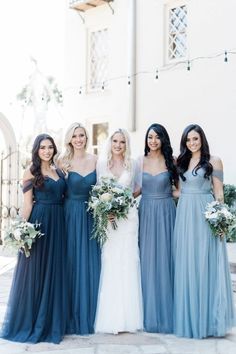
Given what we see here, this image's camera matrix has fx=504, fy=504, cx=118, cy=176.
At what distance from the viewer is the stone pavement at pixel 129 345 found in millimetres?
4320

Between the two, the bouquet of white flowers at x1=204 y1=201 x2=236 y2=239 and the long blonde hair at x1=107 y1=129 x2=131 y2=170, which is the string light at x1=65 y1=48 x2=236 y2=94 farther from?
the bouquet of white flowers at x1=204 y1=201 x2=236 y2=239

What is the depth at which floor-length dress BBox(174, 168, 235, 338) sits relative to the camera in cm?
468

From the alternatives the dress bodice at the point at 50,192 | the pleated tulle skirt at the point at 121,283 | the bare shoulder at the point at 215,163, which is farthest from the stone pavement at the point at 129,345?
the bare shoulder at the point at 215,163

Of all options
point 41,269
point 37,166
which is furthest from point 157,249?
point 37,166

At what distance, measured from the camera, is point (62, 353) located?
4.26 m

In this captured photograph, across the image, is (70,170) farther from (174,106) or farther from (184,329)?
(174,106)

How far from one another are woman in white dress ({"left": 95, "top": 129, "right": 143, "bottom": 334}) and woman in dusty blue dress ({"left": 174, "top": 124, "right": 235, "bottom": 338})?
0.40 meters

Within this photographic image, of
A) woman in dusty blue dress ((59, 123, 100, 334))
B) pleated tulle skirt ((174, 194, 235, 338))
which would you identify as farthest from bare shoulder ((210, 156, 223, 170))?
woman in dusty blue dress ((59, 123, 100, 334))

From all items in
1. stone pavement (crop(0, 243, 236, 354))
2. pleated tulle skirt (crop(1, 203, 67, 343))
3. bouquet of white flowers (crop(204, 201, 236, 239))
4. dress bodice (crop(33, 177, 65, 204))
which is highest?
dress bodice (crop(33, 177, 65, 204))

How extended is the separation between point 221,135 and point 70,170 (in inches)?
207

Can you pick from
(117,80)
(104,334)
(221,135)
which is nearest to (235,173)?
(221,135)

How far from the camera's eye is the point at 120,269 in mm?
4914

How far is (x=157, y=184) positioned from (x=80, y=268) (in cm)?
112

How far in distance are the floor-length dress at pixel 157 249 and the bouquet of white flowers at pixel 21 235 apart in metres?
1.08
